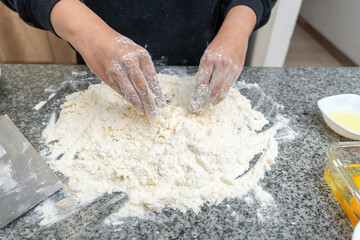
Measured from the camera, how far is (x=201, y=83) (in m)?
0.80

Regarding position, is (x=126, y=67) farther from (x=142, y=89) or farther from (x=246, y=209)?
(x=246, y=209)

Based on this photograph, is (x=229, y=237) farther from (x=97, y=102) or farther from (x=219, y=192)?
(x=97, y=102)

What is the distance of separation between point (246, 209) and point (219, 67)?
40 cm

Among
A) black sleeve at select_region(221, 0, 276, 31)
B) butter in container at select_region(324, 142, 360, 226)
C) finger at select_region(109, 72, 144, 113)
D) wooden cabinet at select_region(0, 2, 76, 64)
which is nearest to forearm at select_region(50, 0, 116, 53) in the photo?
finger at select_region(109, 72, 144, 113)

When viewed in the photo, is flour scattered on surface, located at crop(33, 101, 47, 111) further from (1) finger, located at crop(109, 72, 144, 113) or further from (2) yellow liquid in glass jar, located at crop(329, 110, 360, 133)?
(2) yellow liquid in glass jar, located at crop(329, 110, 360, 133)

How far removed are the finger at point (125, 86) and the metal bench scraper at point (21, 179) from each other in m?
0.28

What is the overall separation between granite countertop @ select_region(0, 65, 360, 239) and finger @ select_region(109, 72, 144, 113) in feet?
0.85

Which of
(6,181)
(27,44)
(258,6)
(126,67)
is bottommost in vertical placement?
(27,44)

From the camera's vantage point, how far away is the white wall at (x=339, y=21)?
2.52 metres

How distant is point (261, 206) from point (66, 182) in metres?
0.50

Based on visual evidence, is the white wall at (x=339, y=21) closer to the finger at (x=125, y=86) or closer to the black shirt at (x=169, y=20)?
the black shirt at (x=169, y=20)

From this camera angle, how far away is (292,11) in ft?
5.37

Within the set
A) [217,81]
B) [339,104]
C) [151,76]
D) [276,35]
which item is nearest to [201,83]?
[217,81]

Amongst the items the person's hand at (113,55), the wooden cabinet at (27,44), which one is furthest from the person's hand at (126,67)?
the wooden cabinet at (27,44)
